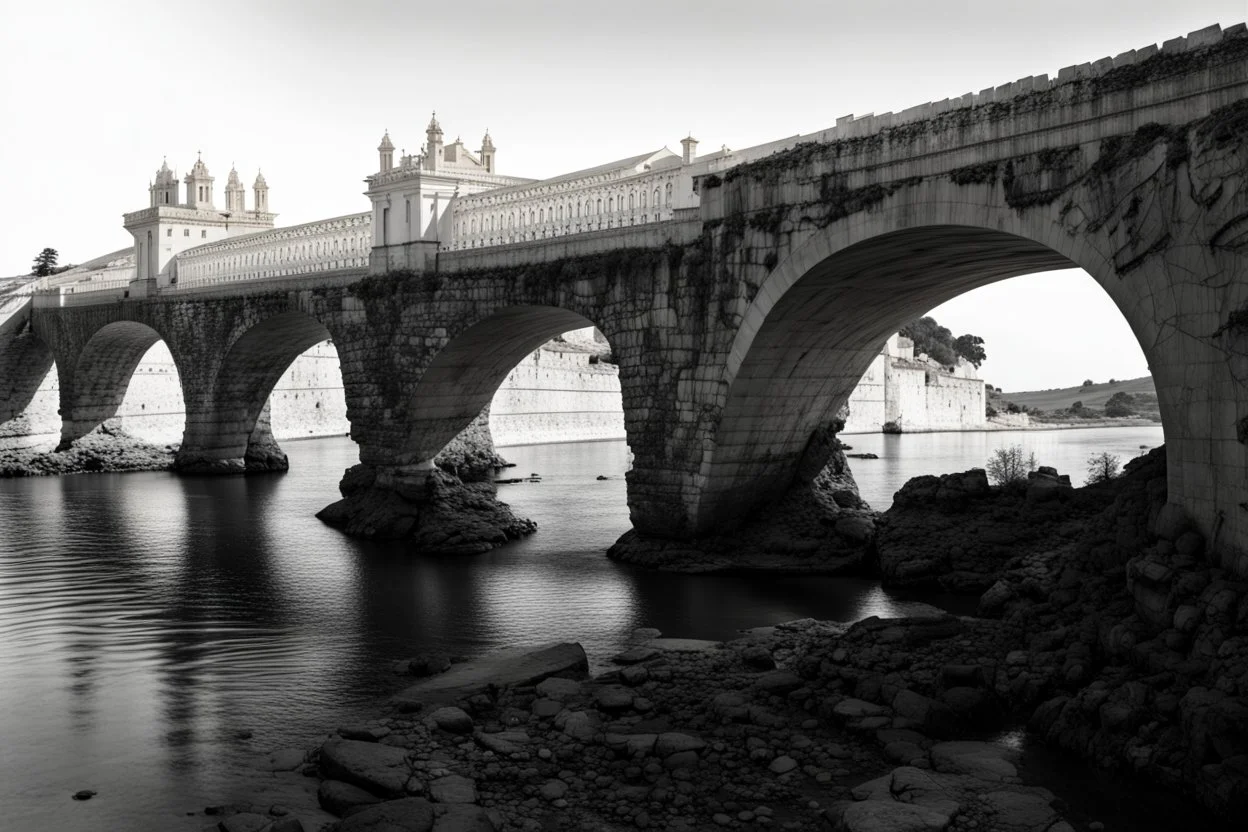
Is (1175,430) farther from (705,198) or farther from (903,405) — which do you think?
(903,405)

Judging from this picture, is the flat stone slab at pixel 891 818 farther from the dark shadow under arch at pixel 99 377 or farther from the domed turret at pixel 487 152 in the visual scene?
→ the dark shadow under arch at pixel 99 377

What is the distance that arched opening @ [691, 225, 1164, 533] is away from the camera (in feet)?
50.0

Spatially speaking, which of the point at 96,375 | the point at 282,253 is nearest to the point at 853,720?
the point at 282,253

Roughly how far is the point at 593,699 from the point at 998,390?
82.0 metres

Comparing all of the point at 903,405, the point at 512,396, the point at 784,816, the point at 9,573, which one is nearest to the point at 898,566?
the point at 784,816

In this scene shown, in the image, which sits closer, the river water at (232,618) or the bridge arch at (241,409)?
the river water at (232,618)

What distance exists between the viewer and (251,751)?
10156mm

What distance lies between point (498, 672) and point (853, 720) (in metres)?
3.69

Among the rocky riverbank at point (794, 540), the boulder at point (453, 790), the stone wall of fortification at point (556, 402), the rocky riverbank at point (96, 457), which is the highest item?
the stone wall of fortification at point (556, 402)

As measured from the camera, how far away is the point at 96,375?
37.8m

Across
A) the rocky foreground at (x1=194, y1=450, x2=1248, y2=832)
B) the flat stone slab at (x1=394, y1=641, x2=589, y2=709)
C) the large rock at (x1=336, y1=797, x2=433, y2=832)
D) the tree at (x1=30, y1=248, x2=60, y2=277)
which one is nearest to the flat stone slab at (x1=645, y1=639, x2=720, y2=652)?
the rocky foreground at (x1=194, y1=450, x2=1248, y2=832)

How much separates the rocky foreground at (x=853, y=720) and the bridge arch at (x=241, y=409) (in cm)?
2060

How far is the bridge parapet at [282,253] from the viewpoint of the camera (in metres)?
25.3

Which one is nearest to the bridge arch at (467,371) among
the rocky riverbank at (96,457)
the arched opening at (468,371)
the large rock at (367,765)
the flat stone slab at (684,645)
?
the arched opening at (468,371)
